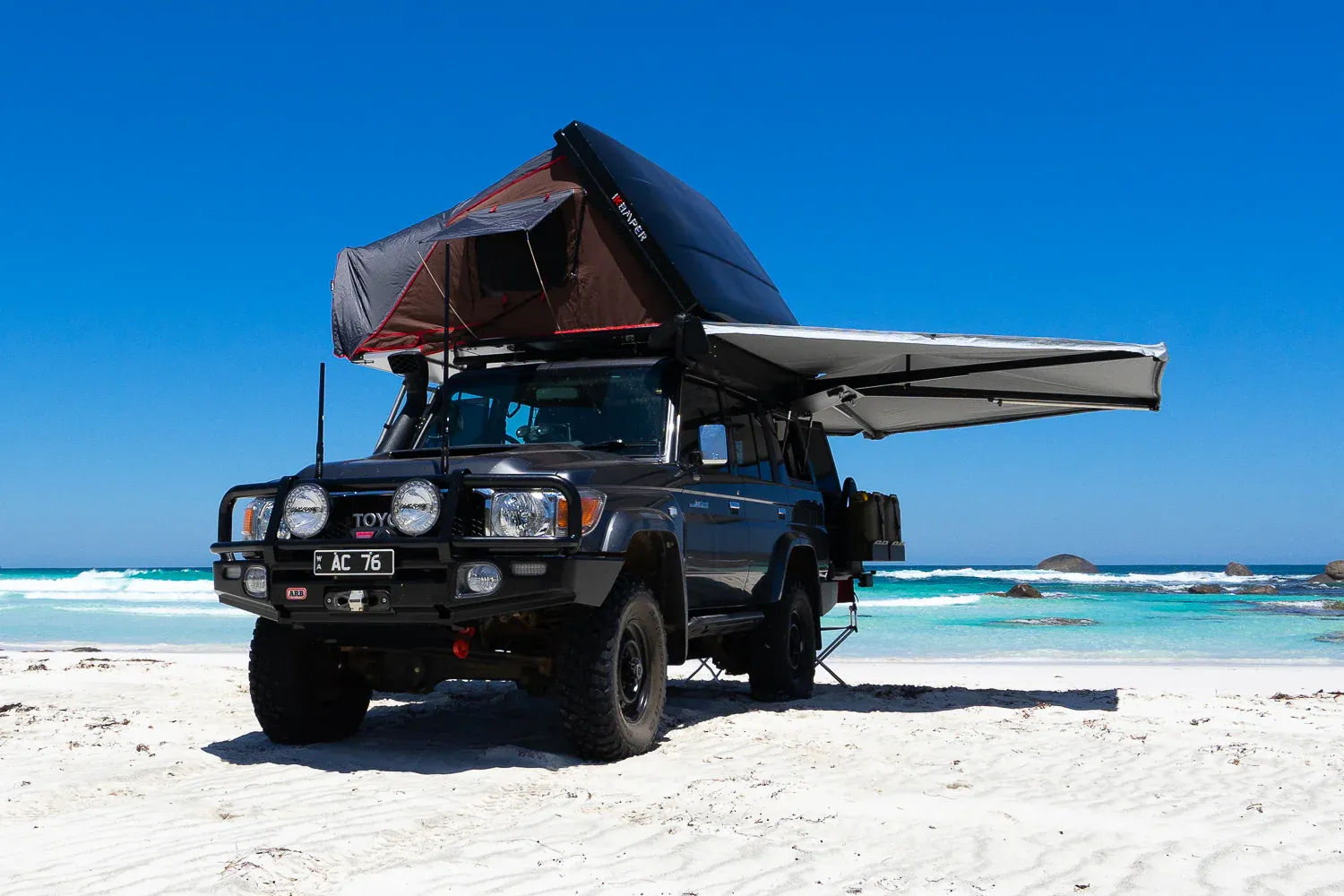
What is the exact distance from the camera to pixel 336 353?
780 centimetres

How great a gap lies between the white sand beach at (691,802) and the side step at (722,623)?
587mm

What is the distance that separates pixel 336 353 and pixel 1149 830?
5784 millimetres

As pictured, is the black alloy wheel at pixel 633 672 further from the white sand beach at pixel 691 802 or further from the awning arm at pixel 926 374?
the awning arm at pixel 926 374

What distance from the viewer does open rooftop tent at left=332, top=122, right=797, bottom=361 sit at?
22.6 ft

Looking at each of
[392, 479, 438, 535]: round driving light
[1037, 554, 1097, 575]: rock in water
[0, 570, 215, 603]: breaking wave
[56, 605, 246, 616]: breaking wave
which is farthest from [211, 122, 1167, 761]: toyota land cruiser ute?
[1037, 554, 1097, 575]: rock in water

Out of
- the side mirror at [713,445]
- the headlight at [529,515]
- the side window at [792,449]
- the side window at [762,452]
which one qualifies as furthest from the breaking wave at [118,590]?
the headlight at [529,515]

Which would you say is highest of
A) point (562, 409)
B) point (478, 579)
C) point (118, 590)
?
point (562, 409)

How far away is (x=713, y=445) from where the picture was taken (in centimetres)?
669

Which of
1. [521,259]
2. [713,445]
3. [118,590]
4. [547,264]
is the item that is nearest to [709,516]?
[713,445]

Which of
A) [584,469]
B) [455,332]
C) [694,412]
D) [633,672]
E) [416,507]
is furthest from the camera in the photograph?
[455,332]

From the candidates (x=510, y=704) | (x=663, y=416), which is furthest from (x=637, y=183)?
(x=510, y=704)

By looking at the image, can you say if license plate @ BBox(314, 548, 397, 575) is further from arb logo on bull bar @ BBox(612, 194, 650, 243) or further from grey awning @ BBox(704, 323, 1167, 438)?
arb logo on bull bar @ BBox(612, 194, 650, 243)

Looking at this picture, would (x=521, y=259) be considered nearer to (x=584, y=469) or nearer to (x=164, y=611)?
(x=584, y=469)

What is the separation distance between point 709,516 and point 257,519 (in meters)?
2.45
